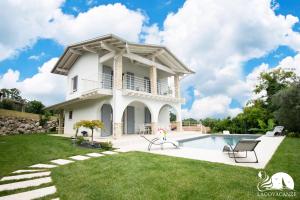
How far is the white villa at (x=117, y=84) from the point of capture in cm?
1373

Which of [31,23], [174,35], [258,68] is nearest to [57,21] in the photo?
[31,23]

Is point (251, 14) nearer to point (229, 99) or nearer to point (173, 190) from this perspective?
point (229, 99)

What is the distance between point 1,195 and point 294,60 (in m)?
30.2

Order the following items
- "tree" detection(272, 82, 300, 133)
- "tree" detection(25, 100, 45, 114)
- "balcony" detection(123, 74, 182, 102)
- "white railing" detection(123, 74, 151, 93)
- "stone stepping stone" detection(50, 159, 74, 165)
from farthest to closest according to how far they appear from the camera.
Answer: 1. "tree" detection(25, 100, 45, 114)
2. "white railing" detection(123, 74, 151, 93)
3. "tree" detection(272, 82, 300, 133)
4. "balcony" detection(123, 74, 182, 102)
5. "stone stepping stone" detection(50, 159, 74, 165)

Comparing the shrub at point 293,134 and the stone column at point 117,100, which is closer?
the stone column at point 117,100

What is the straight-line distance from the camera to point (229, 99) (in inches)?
877

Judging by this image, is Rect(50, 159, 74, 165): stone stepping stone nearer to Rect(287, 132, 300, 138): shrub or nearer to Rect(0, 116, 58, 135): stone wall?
Rect(287, 132, 300, 138): shrub

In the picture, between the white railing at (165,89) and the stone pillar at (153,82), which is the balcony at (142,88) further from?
the stone pillar at (153,82)

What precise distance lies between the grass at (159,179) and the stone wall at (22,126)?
2047 centimetres

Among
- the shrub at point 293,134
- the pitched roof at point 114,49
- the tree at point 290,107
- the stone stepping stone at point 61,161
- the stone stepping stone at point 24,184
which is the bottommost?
the stone stepping stone at point 24,184

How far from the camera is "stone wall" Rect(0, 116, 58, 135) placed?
22.0 meters

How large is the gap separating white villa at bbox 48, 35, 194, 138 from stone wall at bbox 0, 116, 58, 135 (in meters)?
5.14

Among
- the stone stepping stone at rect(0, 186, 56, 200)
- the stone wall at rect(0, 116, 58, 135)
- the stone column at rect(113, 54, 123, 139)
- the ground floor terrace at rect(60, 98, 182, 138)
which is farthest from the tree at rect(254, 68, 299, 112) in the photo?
the stone wall at rect(0, 116, 58, 135)

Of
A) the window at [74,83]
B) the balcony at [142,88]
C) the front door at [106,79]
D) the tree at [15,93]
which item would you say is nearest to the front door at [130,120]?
the balcony at [142,88]
